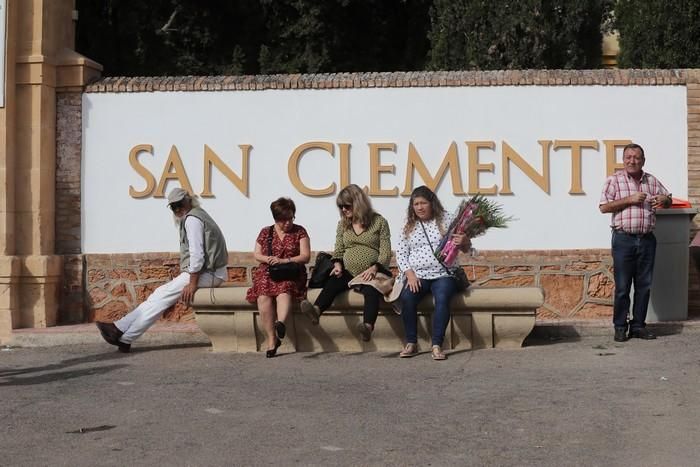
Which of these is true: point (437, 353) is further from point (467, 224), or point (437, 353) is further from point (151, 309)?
point (151, 309)

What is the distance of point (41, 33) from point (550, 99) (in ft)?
16.3

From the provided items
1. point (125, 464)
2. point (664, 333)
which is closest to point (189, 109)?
point (664, 333)

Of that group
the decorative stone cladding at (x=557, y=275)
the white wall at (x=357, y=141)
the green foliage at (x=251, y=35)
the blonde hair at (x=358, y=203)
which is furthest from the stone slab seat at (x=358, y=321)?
the green foliage at (x=251, y=35)

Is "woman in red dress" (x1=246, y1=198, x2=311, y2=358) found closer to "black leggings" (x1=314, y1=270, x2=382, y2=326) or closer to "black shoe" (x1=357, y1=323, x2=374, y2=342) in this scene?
"black leggings" (x1=314, y1=270, x2=382, y2=326)

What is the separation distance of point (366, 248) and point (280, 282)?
780 millimetres

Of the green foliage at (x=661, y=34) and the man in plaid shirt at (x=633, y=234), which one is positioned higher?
the green foliage at (x=661, y=34)

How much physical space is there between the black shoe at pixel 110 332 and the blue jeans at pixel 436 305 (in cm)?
249

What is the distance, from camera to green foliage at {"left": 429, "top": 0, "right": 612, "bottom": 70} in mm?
15273

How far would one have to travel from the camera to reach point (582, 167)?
11.4 meters

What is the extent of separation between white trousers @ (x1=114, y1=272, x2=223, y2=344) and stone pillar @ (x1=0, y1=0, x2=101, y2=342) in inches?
65.1

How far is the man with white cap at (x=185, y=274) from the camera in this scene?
10.2 meters

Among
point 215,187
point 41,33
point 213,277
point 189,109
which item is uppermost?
point 41,33

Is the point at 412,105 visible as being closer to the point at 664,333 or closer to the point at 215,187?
the point at 215,187

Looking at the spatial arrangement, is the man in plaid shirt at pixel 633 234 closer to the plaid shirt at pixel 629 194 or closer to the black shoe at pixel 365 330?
the plaid shirt at pixel 629 194
